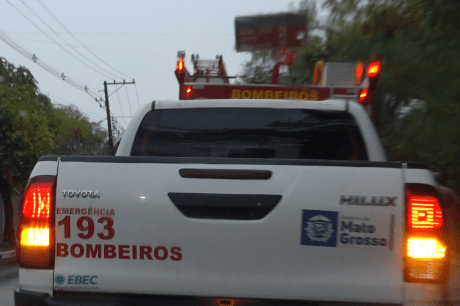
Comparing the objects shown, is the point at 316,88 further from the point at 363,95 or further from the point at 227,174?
the point at 227,174

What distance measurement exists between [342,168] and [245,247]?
569 millimetres

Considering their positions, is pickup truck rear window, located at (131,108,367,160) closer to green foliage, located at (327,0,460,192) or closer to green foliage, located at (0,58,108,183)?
green foliage, located at (327,0,460,192)

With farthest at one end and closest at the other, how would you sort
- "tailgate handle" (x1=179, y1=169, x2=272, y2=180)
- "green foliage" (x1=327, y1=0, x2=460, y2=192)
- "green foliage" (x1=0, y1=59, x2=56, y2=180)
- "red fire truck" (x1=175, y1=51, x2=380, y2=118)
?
"green foliage" (x1=0, y1=59, x2=56, y2=180)
"green foliage" (x1=327, y1=0, x2=460, y2=192)
"red fire truck" (x1=175, y1=51, x2=380, y2=118)
"tailgate handle" (x1=179, y1=169, x2=272, y2=180)

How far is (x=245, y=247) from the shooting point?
297 centimetres

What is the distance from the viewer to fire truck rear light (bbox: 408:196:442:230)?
292cm

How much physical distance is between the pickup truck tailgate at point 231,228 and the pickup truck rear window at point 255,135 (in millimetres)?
1305

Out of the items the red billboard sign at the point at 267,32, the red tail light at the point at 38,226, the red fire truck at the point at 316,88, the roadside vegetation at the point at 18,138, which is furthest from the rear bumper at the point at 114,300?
the roadside vegetation at the point at 18,138

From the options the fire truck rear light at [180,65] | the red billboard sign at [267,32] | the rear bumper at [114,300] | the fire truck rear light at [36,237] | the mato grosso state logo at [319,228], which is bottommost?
the rear bumper at [114,300]

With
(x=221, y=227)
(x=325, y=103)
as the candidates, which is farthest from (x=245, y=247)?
(x=325, y=103)

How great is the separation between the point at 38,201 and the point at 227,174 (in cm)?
89

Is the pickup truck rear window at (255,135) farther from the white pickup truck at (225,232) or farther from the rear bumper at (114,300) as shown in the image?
the rear bumper at (114,300)

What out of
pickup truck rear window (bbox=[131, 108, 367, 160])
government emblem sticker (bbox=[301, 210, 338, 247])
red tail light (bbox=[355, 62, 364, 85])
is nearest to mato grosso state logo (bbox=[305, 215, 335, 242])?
government emblem sticker (bbox=[301, 210, 338, 247])

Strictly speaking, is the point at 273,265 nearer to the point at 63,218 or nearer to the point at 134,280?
the point at 134,280

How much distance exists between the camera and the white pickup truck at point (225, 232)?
292 centimetres
